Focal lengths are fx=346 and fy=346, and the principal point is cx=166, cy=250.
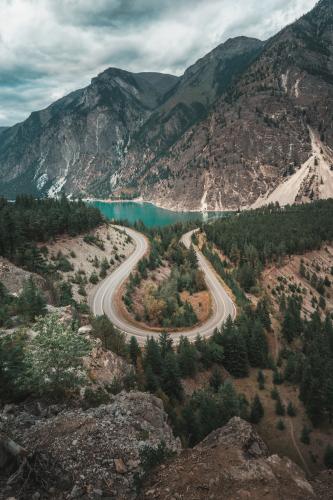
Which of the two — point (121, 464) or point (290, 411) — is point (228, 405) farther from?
point (121, 464)

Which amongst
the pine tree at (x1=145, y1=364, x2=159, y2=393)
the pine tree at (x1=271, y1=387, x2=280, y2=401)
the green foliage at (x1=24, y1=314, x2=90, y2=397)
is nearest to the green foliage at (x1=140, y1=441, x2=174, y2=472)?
the green foliage at (x1=24, y1=314, x2=90, y2=397)

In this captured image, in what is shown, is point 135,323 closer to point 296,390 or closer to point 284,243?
point 296,390

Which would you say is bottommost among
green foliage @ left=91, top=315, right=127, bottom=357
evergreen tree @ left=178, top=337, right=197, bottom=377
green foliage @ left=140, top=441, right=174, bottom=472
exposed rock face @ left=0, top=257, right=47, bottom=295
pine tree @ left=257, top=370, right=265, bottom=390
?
pine tree @ left=257, top=370, right=265, bottom=390

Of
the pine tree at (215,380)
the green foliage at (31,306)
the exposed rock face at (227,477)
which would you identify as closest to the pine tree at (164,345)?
the pine tree at (215,380)

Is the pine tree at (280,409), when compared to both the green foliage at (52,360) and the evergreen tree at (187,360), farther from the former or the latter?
the green foliage at (52,360)

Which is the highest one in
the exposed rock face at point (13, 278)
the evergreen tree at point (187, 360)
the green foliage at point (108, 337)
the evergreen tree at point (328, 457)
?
the exposed rock face at point (13, 278)

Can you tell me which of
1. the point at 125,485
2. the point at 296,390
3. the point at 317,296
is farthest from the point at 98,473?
the point at 317,296

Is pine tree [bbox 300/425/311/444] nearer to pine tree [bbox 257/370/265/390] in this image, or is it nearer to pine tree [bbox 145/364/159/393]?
pine tree [bbox 257/370/265/390]
